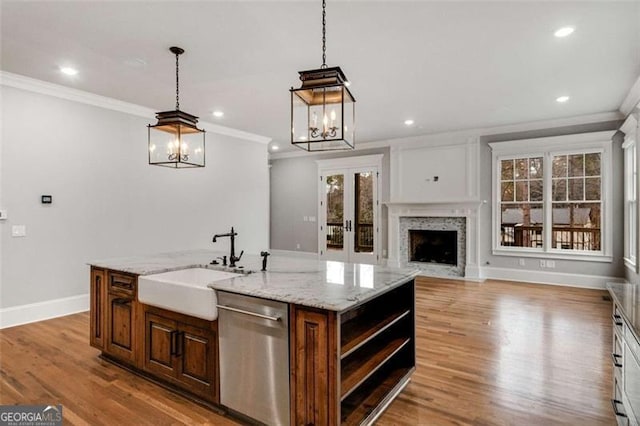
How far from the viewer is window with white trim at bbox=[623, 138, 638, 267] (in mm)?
5023

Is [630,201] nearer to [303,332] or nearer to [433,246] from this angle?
[433,246]

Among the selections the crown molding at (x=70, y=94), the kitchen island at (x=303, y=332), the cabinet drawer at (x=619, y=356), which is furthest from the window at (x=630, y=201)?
the crown molding at (x=70, y=94)

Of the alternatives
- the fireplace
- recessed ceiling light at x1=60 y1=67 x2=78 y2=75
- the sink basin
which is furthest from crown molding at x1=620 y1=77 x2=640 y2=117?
recessed ceiling light at x1=60 y1=67 x2=78 y2=75

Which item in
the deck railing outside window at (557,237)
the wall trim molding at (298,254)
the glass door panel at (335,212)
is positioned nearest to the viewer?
the deck railing outside window at (557,237)

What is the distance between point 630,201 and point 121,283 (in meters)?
6.83

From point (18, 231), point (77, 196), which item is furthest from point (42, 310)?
point (77, 196)

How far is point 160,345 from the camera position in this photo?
8.46ft

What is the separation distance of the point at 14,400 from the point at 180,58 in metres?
3.19

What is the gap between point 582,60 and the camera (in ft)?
12.1

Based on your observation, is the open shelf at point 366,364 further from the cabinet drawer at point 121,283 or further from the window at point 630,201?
the window at point 630,201

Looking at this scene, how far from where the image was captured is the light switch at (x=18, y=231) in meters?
4.11

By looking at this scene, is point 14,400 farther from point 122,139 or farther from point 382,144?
point 382,144

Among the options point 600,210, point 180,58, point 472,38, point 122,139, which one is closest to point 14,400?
point 180,58

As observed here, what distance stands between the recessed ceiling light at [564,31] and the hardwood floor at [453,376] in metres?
2.91
